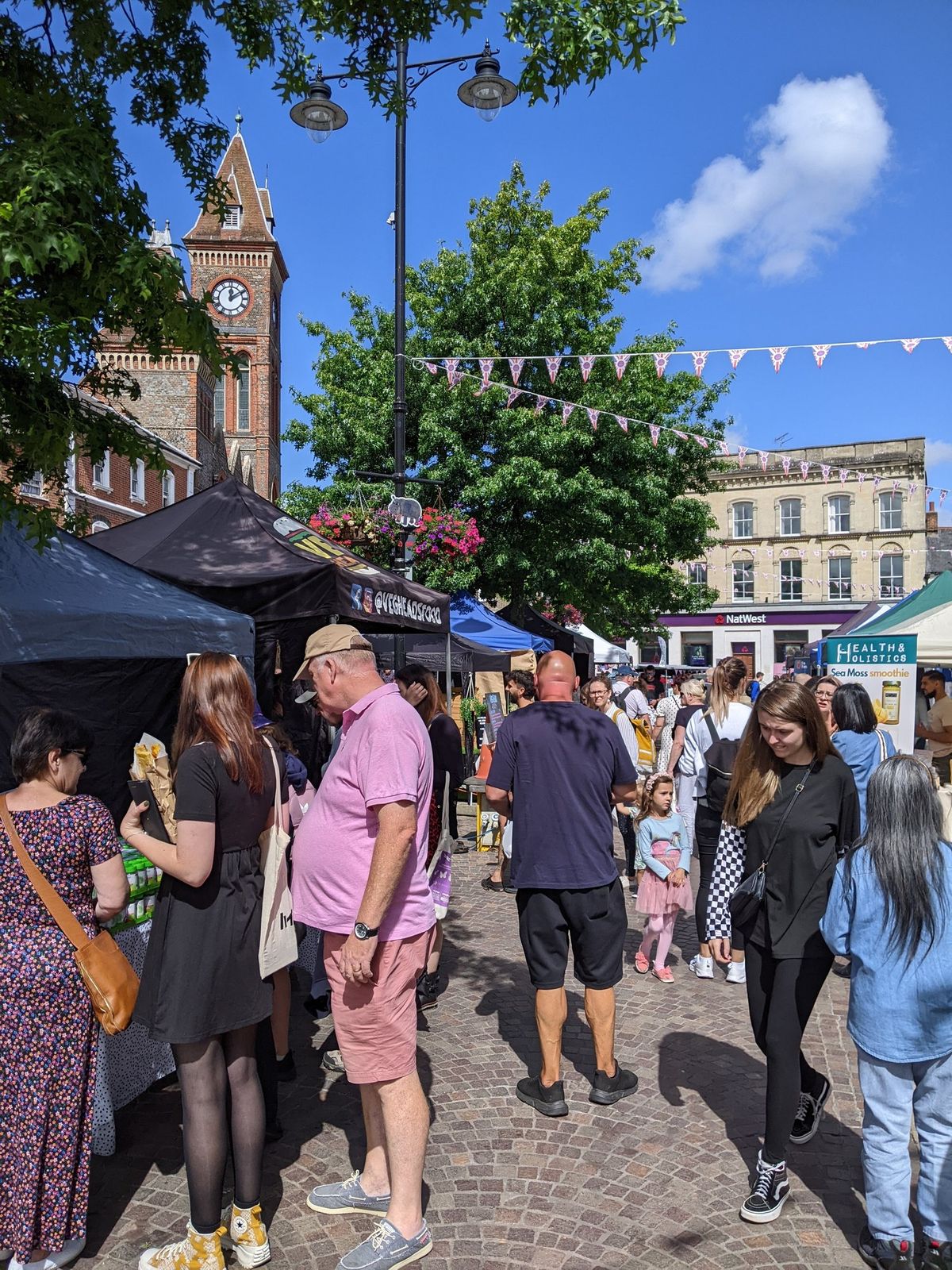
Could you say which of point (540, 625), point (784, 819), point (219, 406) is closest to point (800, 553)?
point (540, 625)

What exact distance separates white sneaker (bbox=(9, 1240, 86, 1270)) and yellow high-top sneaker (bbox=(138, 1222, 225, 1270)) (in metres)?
0.24

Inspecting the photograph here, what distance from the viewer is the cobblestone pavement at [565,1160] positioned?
291 cm

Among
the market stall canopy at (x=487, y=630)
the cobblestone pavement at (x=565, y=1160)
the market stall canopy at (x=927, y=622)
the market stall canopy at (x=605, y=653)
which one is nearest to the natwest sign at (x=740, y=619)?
the market stall canopy at (x=605, y=653)

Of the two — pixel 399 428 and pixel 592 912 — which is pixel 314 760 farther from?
pixel 399 428

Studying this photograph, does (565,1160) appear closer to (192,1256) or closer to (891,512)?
(192,1256)

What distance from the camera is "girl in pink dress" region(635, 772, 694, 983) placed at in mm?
5551

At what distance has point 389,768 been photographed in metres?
2.70

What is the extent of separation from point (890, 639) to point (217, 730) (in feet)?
29.3

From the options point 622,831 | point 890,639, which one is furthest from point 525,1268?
point 890,639

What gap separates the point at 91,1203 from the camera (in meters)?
3.15

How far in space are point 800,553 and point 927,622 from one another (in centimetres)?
3689

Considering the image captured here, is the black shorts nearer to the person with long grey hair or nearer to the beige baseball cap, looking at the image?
the person with long grey hair

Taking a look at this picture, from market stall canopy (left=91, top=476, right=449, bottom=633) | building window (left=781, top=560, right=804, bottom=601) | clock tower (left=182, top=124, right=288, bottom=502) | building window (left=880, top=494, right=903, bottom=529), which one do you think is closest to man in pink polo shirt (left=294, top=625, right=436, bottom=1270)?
market stall canopy (left=91, top=476, right=449, bottom=633)

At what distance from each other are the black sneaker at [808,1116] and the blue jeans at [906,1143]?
2.59ft
